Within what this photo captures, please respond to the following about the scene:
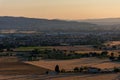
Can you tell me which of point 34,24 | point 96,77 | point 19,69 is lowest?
point 96,77

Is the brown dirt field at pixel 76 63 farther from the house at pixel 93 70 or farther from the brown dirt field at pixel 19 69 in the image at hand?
the house at pixel 93 70

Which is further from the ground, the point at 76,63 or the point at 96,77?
the point at 76,63

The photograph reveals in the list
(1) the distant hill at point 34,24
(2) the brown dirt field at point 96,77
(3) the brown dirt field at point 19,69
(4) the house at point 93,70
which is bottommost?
(2) the brown dirt field at point 96,77

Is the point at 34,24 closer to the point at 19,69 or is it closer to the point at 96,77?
the point at 19,69

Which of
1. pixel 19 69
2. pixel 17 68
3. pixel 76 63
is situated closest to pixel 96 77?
pixel 19 69

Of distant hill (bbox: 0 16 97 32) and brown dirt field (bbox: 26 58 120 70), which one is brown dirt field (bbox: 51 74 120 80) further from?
distant hill (bbox: 0 16 97 32)

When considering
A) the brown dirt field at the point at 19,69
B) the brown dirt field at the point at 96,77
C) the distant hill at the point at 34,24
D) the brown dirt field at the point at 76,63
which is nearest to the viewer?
the brown dirt field at the point at 96,77

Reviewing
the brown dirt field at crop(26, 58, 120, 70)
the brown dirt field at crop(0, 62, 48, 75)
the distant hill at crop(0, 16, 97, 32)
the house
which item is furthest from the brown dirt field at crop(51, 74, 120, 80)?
the distant hill at crop(0, 16, 97, 32)

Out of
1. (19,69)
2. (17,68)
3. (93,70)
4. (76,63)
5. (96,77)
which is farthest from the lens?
(76,63)

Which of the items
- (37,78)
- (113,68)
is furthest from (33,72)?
(113,68)

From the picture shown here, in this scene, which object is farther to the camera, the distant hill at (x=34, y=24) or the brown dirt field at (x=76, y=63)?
the distant hill at (x=34, y=24)

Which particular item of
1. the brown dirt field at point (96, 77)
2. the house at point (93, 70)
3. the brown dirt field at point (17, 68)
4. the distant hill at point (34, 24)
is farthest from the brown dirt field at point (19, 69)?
the distant hill at point (34, 24)

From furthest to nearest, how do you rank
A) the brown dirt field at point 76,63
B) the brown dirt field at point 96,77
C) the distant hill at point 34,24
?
the distant hill at point 34,24
the brown dirt field at point 76,63
the brown dirt field at point 96,77
